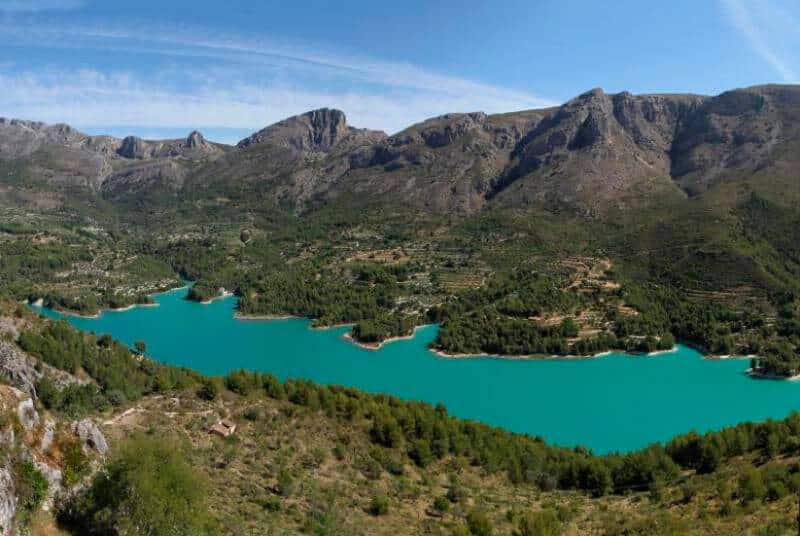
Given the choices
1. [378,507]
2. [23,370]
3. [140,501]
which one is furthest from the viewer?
[23,370]

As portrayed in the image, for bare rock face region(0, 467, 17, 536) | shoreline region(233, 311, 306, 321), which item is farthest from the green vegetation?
shoreline region(233, 311, 306, 321)

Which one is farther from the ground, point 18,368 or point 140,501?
point 140,501

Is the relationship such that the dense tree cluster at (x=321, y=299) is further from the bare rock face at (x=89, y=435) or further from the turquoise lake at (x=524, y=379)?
the bare rock face at (x=89, y=435)

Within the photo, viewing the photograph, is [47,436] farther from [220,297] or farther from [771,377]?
[220,297]

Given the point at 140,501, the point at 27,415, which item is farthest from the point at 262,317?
the point at 140,501

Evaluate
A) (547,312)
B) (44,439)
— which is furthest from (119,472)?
(547,312)

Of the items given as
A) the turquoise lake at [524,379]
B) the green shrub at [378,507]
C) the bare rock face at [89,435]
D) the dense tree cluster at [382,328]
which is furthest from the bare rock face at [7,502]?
the dense tree cluster at [382,328]

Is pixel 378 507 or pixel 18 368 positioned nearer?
pixel 378 507
